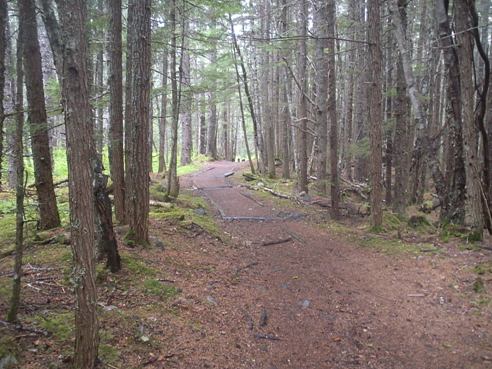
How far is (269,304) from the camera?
6.19 metres

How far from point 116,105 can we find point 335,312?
5903 millimetres

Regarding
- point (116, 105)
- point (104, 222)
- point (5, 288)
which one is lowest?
point (5, 288)

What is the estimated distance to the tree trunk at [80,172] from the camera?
3227 mm

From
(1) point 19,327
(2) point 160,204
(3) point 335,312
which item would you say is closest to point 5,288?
(1) point 19,327

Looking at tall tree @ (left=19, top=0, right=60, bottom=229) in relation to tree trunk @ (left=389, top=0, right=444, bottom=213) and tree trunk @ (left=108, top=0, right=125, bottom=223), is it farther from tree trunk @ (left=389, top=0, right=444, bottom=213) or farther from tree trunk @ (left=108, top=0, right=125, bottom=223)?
tree trunk @ (left=389, top=0, right=444, bottom=213)

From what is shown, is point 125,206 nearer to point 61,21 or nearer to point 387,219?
point 61,21

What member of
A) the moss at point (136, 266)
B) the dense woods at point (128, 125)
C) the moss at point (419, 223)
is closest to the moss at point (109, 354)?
the dense woods at point (128, 125)

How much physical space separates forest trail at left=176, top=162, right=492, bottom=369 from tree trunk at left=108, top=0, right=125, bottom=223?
250cm

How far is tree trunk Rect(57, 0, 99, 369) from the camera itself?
3227mm

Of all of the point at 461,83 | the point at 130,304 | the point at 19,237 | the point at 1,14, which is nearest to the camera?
the point at 19,237

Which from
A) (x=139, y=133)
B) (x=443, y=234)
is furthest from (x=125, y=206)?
(x=443, y=234)

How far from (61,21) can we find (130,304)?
367cm

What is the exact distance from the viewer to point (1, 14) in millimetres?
4746

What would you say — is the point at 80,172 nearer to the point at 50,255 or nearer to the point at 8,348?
the point at 8,348
